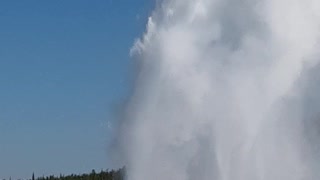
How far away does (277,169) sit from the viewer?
4862 cm

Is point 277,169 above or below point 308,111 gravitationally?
below

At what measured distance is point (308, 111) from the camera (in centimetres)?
5356

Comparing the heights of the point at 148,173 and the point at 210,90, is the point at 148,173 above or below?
below

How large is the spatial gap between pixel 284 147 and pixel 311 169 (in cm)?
222

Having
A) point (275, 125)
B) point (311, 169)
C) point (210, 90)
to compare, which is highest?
point (210, 90)

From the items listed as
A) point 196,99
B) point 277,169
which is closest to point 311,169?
point 277,169

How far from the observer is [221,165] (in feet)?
159

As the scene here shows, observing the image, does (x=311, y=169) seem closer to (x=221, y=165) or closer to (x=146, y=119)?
(x=221, y=165)

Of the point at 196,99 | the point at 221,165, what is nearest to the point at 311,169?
the point at 221,165

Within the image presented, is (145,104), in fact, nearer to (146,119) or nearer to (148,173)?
(146,119)

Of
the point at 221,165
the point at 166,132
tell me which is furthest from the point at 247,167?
the point at 166,132

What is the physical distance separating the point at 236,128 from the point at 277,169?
12.2 ft

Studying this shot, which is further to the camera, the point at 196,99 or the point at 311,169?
the point at 196,99

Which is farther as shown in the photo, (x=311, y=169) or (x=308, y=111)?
(x=308, y=111)
